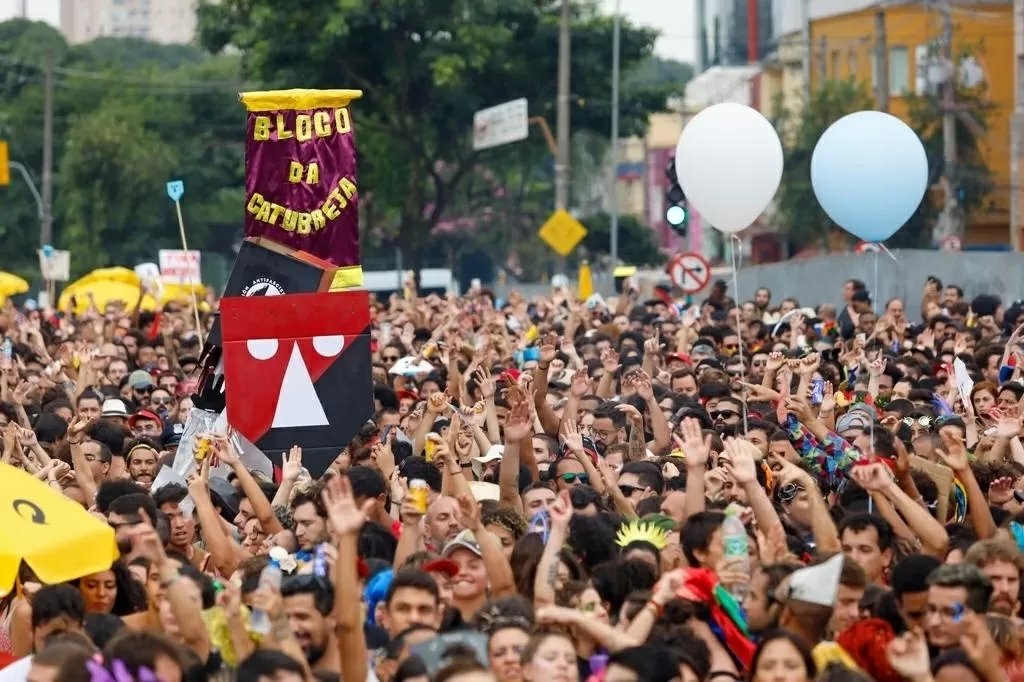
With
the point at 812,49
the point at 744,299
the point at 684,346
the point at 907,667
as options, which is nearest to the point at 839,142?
the point at 684,346

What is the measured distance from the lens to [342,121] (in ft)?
42.3

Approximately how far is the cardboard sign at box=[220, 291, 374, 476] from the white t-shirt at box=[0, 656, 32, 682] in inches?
178

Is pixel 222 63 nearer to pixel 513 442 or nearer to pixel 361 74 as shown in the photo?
pixel 361 74

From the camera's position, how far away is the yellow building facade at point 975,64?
52938mm

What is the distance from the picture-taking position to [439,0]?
43594 mm

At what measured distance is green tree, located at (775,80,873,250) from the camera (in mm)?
55375

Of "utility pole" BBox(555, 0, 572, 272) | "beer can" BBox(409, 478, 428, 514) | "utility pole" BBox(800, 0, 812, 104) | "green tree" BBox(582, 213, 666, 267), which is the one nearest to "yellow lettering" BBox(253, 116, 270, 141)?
"beer can" BBox(409, 478, 428, 514)

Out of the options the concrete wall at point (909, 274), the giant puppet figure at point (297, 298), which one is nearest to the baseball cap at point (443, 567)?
the giant puppet figure at point (297, 298)

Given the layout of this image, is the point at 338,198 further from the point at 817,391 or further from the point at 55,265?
the point at 55,265

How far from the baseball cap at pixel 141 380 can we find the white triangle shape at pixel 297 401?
5074mm

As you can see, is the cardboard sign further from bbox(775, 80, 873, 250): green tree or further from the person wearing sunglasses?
bbox(775, 80, 873, 250): green tree

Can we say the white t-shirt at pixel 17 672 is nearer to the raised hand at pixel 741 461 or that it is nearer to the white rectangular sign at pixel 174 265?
the raised hand at pixel 741 461

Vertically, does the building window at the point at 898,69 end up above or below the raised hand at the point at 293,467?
above

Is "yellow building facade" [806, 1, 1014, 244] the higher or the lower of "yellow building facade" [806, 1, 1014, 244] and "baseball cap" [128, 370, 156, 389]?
the higher
